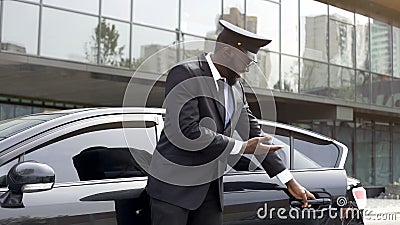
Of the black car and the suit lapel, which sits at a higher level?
the suit lapel

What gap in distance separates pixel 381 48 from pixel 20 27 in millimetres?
14198

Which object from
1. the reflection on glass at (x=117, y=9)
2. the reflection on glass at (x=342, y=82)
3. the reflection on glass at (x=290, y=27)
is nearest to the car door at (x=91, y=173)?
the reflection on glass at (x=117, y=9)

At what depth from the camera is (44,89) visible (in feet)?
48.8

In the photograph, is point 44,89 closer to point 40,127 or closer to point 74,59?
point 74,59

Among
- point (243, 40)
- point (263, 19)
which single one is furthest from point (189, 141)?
point (263, 19)

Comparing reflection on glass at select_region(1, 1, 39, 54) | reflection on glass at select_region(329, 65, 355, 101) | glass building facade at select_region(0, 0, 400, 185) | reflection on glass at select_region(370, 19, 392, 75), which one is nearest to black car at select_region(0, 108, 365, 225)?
glass building facade at select_region(0, 0, 400, 185)

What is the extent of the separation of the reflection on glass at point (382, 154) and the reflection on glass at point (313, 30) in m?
5.97

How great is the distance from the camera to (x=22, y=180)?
3.01 metres

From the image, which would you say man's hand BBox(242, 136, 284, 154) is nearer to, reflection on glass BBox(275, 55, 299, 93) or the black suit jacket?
the black suit jacket

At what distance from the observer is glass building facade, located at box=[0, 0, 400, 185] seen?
43.6ft

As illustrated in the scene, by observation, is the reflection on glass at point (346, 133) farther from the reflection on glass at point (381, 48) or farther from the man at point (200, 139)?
the man at point (200, 139)

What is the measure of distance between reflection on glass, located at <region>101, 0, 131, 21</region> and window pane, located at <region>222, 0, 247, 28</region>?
335 cm

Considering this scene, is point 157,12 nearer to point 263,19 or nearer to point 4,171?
point 263,19

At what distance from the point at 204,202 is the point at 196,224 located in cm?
13
